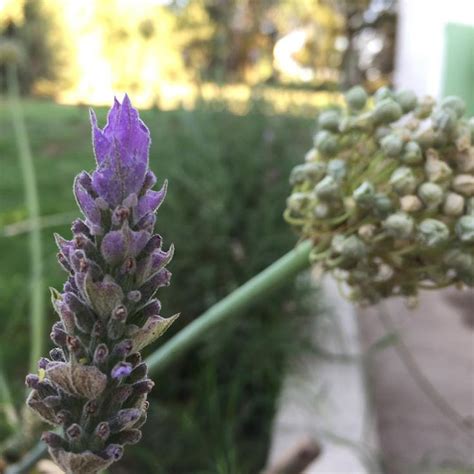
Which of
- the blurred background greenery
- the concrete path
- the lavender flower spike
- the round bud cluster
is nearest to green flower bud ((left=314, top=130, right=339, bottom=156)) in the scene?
the round bud cluster

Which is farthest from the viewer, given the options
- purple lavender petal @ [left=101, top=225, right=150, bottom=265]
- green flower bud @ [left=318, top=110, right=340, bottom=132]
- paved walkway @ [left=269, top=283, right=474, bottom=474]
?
paved walkway @ [left=269, top=283, right=474, bottom=474]

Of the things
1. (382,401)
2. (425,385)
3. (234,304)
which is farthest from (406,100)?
(382,401)

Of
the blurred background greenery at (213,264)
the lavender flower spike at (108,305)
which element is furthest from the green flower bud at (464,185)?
the blurred background greenery at (213,264)

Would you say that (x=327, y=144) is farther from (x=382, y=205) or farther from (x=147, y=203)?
(x=147, y=203)

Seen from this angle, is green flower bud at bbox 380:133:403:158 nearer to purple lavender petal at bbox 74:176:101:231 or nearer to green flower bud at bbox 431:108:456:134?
green flower bud at bbox 431:108:456:134

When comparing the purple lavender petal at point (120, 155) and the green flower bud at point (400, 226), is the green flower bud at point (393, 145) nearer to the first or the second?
the green flower bud at point (400, 226)

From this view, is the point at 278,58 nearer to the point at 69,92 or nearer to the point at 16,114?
the point at 16,114
